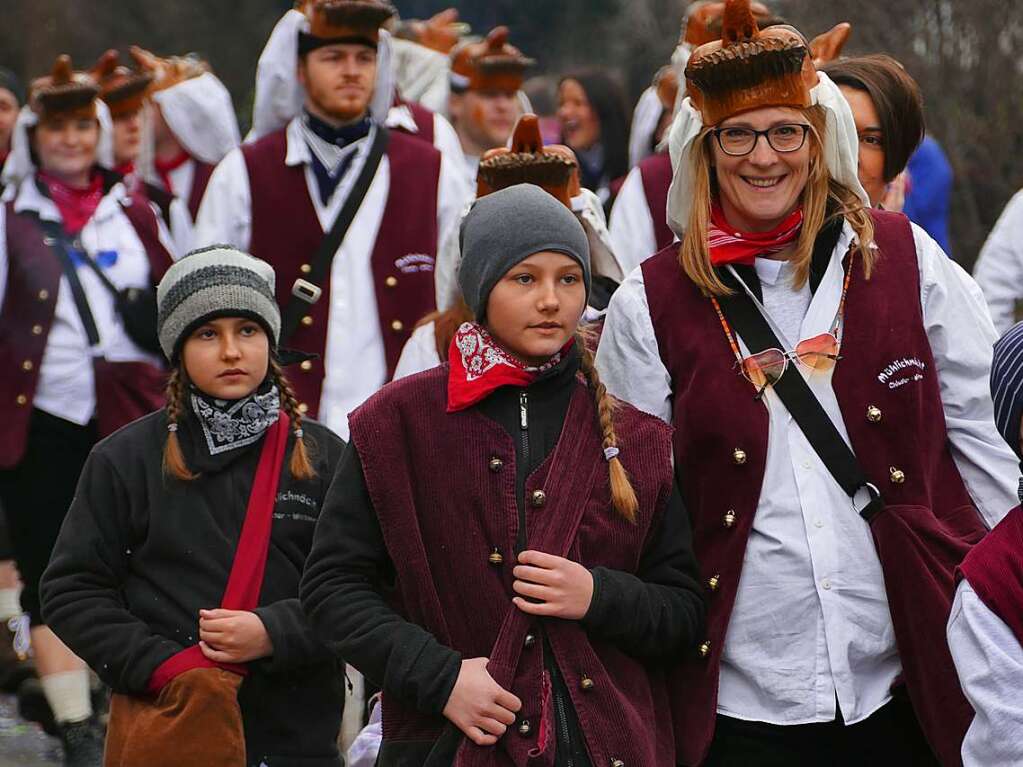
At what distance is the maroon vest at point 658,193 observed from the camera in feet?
23.4

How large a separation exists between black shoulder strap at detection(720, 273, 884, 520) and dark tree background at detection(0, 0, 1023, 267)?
871 centimetres

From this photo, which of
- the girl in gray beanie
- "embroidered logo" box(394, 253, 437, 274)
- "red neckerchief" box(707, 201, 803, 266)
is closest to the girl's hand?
the girl in gray beanie

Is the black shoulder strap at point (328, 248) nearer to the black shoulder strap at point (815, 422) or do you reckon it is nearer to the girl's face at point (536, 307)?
the girl's face at point (536, 307)

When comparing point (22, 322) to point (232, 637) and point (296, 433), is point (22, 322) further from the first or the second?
point (232, 637)

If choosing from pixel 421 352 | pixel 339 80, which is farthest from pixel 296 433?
pixel 339 80

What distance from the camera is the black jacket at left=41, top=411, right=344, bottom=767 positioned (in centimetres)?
470

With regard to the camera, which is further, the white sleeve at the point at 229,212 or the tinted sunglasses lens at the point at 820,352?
the white sleeve at the point at 229,212

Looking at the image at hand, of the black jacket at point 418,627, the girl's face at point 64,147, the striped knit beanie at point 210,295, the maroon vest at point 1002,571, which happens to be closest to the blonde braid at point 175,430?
the striped knit beanie at point 210,295

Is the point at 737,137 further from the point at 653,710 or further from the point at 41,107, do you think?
the point at 41,107

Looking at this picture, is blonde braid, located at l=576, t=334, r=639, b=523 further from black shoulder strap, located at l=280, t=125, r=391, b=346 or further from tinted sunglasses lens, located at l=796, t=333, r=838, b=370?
black shoulder strap, located at l=280, t=125, r=391, b=346

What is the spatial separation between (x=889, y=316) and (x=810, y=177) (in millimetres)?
385

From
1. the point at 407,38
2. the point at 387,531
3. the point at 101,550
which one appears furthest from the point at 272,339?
the point at 407,38

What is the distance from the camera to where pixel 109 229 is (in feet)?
25.6

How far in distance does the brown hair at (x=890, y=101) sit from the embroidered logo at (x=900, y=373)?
1.39m
